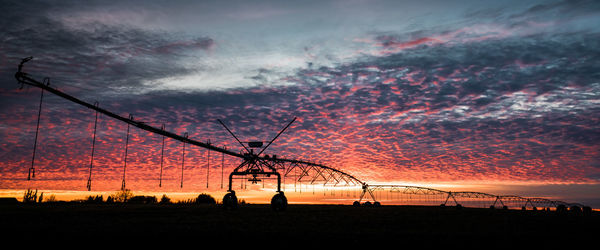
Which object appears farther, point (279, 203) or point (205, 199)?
point (205, 199)

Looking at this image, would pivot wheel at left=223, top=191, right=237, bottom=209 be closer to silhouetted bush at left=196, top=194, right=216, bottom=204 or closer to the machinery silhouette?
the machinery silhouette

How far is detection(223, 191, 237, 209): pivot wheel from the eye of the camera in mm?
43750

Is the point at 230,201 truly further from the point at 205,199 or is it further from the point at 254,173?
the point at 205,199

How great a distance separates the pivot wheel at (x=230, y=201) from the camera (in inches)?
1722

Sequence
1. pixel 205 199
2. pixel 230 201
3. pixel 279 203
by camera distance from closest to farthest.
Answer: pixel 279 203 < pixel 230 201 < pixel 205 199

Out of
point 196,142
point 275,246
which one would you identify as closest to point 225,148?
point 196,142

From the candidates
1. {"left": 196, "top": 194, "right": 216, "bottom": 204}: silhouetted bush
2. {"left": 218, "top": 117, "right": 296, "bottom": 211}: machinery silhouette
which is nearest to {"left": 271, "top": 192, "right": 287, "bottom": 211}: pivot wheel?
{"left": 218, "top": 117, "right": 296, "bottom": 211}: machinery silhouette

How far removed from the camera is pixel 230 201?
43.8 m

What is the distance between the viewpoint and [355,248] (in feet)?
48.7

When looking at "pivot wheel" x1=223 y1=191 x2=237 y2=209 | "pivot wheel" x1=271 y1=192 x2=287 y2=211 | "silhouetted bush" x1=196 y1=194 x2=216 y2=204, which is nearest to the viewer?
"pivot wheel" x1=271 y1=192 x2=287 y2=211

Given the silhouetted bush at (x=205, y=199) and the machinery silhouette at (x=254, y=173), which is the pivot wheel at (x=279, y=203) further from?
the silhouetted bush at (x=205, y=199)

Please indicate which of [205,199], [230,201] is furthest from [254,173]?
[205,199]

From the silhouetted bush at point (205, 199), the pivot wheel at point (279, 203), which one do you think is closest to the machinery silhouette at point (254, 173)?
the pivot wheel at point (279, 203)

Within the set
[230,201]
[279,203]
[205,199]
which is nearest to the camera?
[279,203]
